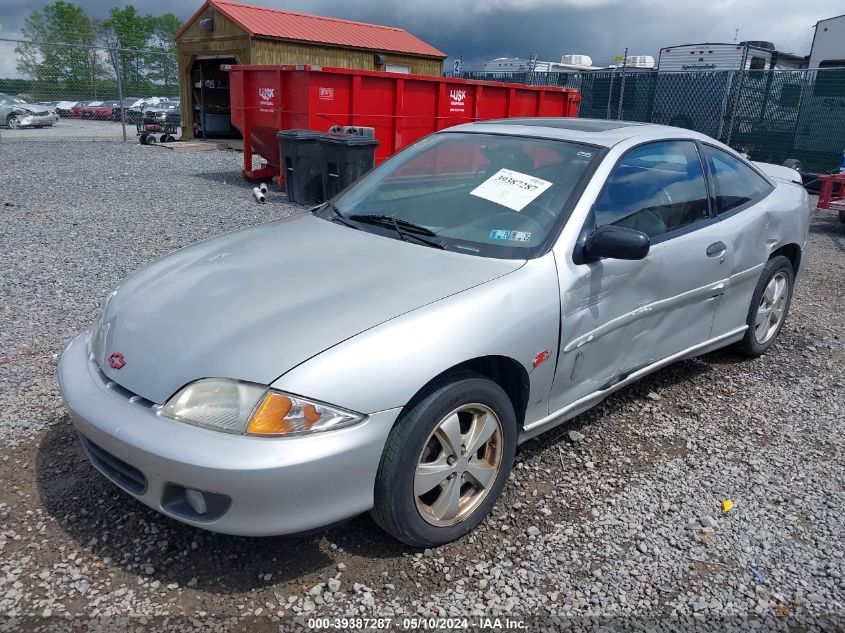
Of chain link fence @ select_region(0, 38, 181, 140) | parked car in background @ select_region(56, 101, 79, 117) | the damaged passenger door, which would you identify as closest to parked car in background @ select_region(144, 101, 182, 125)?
chain link fence @ select_region(0, 38, 181, 140)

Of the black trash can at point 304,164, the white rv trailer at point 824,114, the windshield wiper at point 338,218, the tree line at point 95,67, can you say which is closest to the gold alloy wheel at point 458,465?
the windshield wiper at point 338,218

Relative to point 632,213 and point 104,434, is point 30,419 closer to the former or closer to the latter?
point 104,434

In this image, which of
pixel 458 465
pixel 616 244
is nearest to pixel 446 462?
pixel 458 465

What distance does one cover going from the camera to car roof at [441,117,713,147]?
11.5 ft

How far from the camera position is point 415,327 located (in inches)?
94.3

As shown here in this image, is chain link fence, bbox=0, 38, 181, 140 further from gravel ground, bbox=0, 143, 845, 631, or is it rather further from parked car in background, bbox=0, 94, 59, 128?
gravel ground, bbox=0, 143, 845, 631

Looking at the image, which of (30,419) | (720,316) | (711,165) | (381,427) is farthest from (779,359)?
(30,419)

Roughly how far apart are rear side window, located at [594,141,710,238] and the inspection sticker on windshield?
303 mm

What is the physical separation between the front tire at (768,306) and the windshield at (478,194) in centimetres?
184

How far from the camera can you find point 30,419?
136 inches

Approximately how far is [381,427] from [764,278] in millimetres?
3221

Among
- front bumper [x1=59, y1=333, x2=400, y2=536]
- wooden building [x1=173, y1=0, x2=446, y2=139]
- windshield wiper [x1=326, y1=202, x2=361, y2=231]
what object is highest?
wooden building [x1=173, y1=0, x2=446, y2=139]

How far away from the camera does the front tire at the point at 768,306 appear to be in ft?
14.4

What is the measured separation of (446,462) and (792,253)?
3.46 metres
